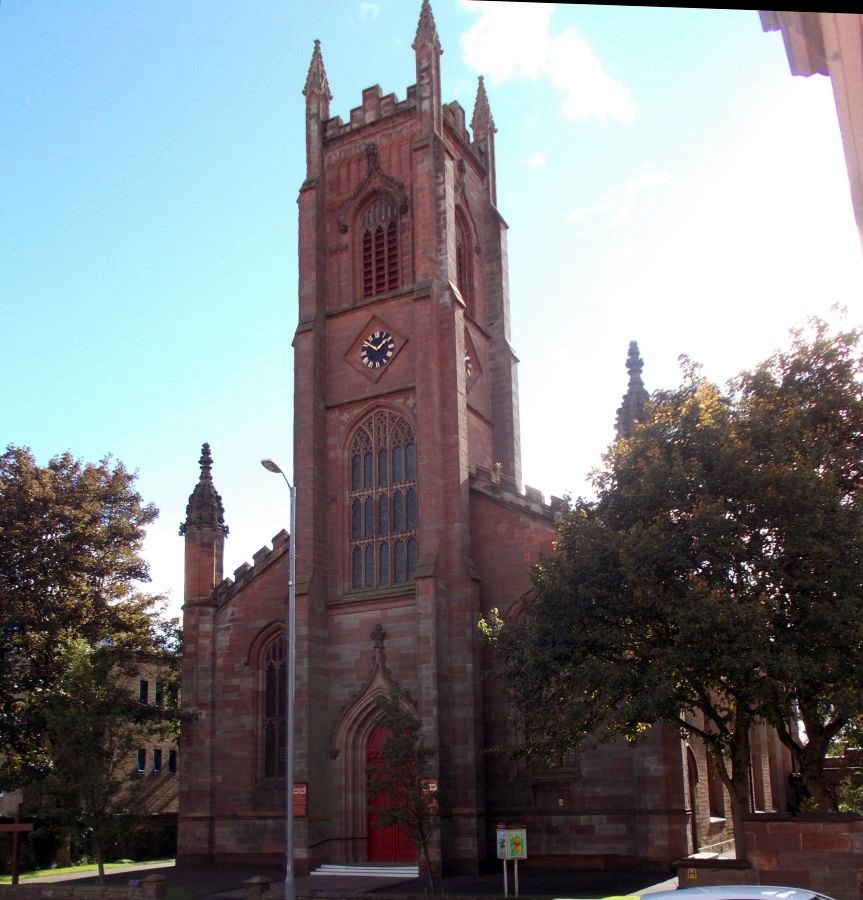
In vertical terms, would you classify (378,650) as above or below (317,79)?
below

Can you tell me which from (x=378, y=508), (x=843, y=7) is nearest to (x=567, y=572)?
(x=378, y=508)

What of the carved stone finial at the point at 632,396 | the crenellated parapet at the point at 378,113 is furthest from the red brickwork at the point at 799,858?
the crenellated parapet at the point at 378,113

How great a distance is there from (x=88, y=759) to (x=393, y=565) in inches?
449

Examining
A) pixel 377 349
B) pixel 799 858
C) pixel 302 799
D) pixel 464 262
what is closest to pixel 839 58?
pixel 799 858

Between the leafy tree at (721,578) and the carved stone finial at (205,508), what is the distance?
16561 mm

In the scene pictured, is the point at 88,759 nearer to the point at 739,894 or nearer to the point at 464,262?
the point at 739,894

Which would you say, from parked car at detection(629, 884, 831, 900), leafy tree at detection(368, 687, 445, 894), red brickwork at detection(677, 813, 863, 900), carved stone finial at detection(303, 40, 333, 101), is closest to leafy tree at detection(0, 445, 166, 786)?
leafy tree at detection(368, 687, 445, 894)

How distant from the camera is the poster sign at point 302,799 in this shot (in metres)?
30.4

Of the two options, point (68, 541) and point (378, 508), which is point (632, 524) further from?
point (68, 541)

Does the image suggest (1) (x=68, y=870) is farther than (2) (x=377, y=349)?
Yes

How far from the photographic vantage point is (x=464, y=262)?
3997cm

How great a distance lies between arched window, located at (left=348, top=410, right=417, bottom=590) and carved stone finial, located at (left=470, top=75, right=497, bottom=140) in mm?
15512

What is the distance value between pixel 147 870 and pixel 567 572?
2176 cm

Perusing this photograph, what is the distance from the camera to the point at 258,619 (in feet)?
118
